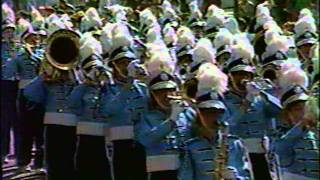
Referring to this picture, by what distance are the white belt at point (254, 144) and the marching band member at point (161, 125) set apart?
57 centimetres

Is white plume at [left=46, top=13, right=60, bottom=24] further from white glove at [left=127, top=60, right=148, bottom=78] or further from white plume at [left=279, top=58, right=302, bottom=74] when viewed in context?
white plume at [left=279, top=58, right=302, bottom=74]

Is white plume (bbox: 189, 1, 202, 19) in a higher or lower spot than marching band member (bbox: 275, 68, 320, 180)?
higher

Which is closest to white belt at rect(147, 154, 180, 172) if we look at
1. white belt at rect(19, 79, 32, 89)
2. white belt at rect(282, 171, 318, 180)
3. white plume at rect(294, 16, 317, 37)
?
white belt at rect(282, 171, 318, 180)

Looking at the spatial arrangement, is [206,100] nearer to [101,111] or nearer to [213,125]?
[213,125]

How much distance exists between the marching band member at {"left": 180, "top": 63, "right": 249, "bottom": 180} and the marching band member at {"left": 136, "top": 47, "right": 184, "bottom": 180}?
24 cm

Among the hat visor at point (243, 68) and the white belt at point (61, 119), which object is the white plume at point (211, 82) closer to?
the hat visor at point (243, 68)

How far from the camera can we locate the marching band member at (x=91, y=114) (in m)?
5.67

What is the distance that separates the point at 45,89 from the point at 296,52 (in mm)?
1542

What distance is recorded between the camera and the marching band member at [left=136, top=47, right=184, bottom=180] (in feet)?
16.0

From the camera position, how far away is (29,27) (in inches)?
275

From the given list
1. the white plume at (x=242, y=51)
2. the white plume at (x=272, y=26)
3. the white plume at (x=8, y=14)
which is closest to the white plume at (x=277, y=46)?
the white plume at (x=242, y=51)

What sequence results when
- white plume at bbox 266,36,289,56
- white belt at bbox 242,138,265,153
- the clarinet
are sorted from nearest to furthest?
the clarinet
white belt at bbox 242,138,265,153
white plume at bbox 266,36,289,56

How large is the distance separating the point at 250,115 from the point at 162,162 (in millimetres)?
657

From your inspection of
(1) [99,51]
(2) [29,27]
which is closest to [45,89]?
(1) [99,51]
